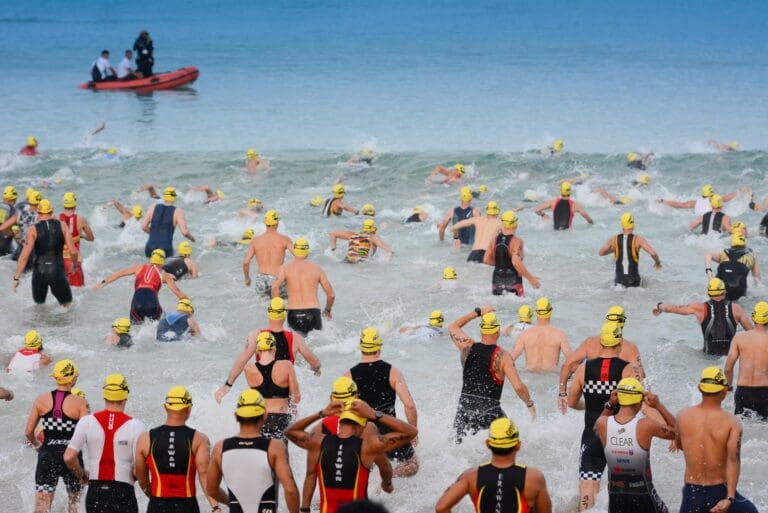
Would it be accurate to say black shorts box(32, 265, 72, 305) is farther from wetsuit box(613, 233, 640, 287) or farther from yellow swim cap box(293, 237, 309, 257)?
wetsuit box(613, 233, 640, 287)

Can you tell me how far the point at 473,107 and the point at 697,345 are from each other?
1441 inches

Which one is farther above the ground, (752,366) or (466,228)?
(752,366)

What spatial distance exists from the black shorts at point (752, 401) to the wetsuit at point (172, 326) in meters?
7.13

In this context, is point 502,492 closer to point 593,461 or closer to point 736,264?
point 593,461

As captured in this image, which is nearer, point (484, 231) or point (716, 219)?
point (484, 231)

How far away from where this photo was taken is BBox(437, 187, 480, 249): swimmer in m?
19.4

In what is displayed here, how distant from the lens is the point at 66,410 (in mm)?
8531

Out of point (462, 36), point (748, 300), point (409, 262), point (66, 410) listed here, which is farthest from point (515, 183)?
point (462, 36)

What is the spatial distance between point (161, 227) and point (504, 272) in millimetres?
6053

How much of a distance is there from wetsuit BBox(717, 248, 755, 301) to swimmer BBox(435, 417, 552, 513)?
968 cm

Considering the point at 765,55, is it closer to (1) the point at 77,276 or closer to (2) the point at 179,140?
(2) the point at 179,140

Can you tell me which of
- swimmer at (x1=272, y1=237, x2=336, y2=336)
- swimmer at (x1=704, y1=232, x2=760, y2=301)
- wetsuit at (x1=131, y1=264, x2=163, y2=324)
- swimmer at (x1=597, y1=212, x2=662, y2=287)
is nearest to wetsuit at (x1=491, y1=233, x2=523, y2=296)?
swimmer at (x1=597, y1=212, x2=662, y2=287)

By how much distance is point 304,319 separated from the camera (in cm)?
1362

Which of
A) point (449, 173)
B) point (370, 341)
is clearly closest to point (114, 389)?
point (370, 341)
